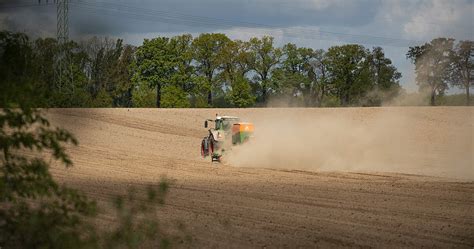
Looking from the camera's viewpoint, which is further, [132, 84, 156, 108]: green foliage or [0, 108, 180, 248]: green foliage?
[132, 84, 156, 108]: green foliage

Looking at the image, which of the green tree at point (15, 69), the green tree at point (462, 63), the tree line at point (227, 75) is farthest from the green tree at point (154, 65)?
the green tree at point (15, 69)

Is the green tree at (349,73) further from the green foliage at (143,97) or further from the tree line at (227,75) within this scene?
the green foliage at (143,97)

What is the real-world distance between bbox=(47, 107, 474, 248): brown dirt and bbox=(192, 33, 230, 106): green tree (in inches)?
1243

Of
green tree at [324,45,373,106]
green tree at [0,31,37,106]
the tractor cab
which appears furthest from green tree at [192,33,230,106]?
green tree at [0,31,37,106]

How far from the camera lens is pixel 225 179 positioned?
25.7 meters

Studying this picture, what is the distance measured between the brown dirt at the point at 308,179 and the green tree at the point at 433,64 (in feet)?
13.8

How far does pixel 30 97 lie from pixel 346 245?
24.4 feet

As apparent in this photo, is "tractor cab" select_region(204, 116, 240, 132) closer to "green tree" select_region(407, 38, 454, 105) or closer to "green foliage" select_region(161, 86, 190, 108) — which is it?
"green tree" select_region(407, 38, 454, 105)

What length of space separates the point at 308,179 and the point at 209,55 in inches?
2554

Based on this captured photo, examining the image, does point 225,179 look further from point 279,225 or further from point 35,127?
point 35,127

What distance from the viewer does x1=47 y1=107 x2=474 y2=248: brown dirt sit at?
578 inches

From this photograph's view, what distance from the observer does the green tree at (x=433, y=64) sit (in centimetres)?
5931

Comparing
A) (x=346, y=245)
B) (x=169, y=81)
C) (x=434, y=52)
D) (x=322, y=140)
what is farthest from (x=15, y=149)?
(x=169, y=81)

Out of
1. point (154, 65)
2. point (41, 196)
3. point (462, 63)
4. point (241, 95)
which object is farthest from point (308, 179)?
point (154, 65)
